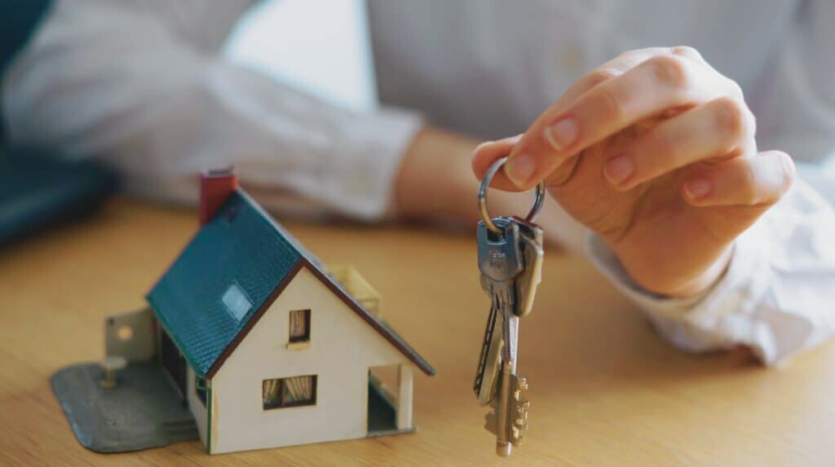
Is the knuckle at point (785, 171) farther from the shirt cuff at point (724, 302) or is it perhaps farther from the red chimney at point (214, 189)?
the red chimney at point (214, 189)

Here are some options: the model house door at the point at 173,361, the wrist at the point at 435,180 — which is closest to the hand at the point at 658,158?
the model house door at the point at 173,361

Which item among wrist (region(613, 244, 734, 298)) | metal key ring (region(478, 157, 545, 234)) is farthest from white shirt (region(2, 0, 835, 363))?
metal key ring (region(478, 157, 545, 234))

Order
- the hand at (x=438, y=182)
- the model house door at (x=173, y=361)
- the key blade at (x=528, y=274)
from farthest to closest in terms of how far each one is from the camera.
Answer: the hand at (x=438, y=182)
the model house door at (x=173, y=361)
the key blade at (x=528, y=274)

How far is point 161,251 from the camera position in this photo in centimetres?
95

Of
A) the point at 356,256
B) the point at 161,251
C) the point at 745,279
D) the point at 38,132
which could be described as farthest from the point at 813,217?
the point at 38,132

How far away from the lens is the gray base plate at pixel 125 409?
23.3 inches

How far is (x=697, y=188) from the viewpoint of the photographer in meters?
0.56

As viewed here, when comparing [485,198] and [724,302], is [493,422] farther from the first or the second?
[724,302]

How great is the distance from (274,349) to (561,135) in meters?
0.20

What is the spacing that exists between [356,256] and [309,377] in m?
0.36

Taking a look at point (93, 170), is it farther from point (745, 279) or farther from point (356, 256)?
point (745, 279)

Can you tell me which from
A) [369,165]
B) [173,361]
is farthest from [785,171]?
[369,165]

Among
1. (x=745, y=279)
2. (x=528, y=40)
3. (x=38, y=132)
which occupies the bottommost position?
(x=745, y=279)

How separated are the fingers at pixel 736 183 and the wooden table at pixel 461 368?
0.16m
